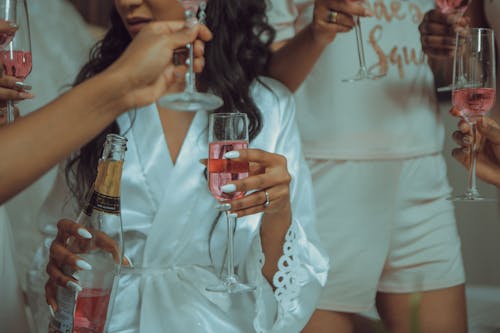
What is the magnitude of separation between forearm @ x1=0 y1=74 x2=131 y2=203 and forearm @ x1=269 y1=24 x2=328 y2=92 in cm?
72

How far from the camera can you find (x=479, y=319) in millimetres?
1645

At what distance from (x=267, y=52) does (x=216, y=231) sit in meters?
0.46

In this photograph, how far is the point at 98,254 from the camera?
1.09 meters

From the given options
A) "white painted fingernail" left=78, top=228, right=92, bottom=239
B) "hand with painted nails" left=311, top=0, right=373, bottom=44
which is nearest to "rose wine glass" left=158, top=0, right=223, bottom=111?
"white painted fingernail" left=78, top=228, right=92, bottom=239

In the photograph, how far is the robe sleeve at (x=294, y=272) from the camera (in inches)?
50.3

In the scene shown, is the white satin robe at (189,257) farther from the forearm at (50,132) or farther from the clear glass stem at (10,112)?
the forearm at (50,132)

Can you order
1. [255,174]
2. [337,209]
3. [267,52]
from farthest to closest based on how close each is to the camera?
[337,209]
[267,52]
[255,174]

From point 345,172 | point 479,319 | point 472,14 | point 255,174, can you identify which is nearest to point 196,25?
point 255,174

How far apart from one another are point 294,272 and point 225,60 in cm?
49

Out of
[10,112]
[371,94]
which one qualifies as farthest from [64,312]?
[371,94]

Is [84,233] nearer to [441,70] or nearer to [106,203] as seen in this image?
[106,203]

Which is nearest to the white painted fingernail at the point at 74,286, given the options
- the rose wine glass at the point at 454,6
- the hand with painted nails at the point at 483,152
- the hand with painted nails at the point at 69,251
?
the hand with painted nails at the point at 69,251

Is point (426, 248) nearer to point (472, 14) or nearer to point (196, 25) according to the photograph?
point (472, 14)

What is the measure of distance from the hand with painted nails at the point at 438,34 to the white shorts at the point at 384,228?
256mm
